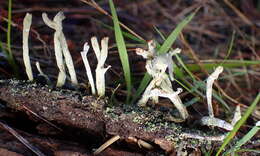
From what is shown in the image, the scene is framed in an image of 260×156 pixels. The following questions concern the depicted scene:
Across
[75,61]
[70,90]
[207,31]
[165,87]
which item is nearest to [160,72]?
[165,87]

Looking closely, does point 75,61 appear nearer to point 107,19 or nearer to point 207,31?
point 107,19

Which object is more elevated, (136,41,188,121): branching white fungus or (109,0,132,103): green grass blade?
(109,0,132,103): green grass blade

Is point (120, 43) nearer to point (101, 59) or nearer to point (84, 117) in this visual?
point (101, 59)

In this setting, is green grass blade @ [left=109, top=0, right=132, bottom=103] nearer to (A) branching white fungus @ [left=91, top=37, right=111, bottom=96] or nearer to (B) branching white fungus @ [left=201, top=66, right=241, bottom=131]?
(A) branching white fungus @ [left=91, top=37, right=111, bottom=96]

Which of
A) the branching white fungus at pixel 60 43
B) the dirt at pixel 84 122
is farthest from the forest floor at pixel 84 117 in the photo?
the branching white fungus at pixel 60 43

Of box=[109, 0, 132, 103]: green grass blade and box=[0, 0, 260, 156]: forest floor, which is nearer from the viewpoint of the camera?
box=[0, 0, 260, 156]: forest floor

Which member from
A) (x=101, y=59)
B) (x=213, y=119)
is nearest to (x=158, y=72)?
(x=101, y=59)

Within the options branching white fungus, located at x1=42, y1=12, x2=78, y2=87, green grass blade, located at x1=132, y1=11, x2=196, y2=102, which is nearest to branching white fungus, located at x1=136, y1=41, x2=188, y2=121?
green grass blade, located at x1=132, y1=11, x2=196, y2=102

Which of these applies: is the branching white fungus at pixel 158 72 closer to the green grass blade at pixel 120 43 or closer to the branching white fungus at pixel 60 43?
the green grass blade at pixel 120 43
